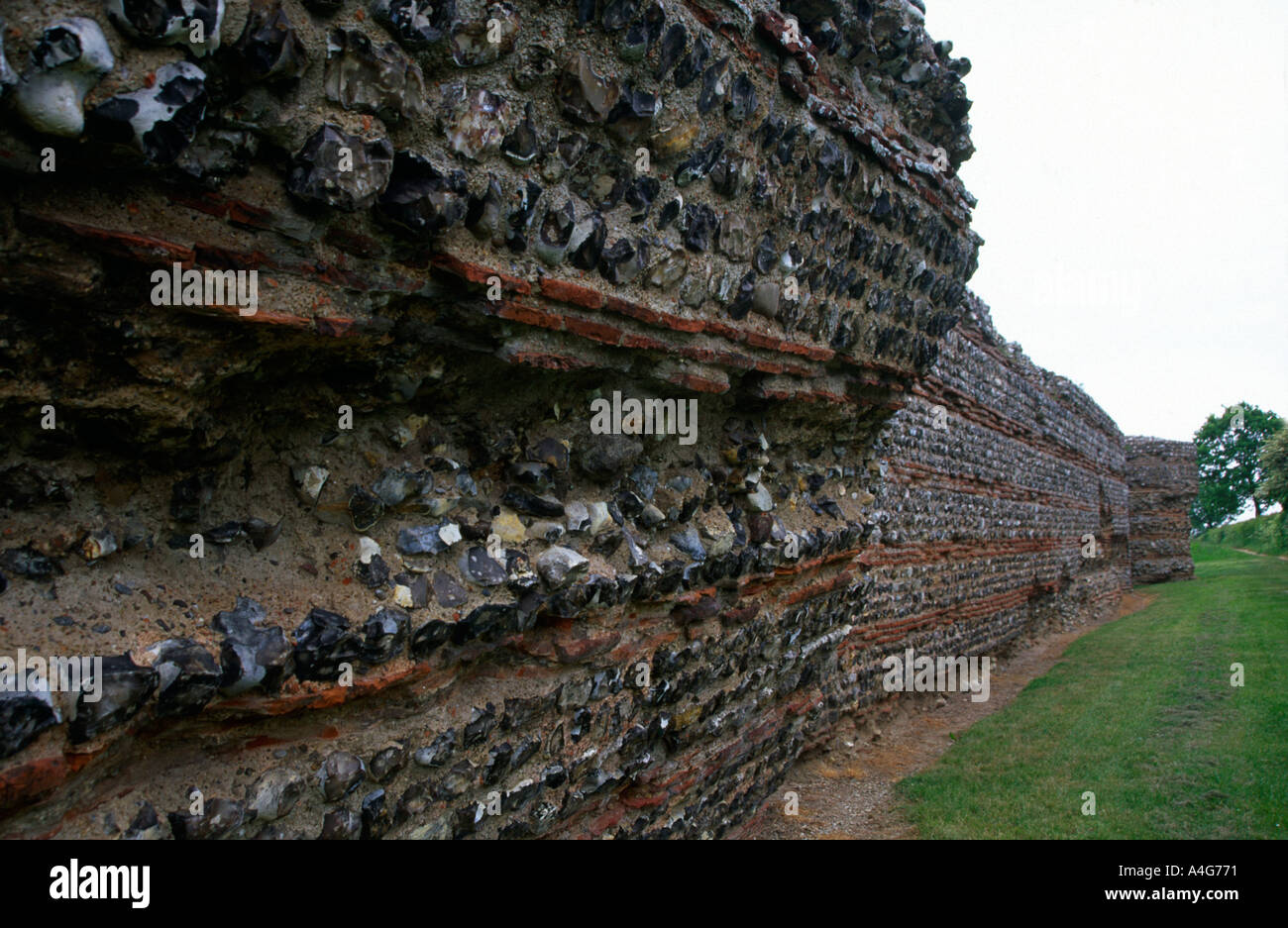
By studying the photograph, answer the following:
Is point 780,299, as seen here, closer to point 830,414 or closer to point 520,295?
point 830,414

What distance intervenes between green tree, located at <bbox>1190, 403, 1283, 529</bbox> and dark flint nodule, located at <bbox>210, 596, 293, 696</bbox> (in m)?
59.0

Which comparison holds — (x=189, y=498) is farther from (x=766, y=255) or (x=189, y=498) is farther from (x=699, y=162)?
(x=766, y=255)

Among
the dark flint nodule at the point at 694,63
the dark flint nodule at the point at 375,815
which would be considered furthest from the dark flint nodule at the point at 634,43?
the dark flint nodule at the point at 375,815

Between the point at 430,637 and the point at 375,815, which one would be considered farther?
the point at 430,637

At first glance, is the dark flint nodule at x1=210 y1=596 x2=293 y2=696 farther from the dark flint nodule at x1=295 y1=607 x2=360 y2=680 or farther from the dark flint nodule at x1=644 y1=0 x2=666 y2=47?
the dark flint nodule at x1=644 y1=0 x2=666 y2=47

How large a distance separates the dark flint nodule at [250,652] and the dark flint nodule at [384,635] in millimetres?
209

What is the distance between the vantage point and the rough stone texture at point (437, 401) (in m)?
1.66

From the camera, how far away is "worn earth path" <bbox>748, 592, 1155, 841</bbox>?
468cm

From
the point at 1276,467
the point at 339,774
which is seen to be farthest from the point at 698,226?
the point at 1276,467

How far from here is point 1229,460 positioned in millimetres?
50875

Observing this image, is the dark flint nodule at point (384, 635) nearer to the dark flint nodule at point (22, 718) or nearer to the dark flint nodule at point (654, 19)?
the dark flint nodule at point (22, 718)

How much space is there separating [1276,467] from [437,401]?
27547 mm
